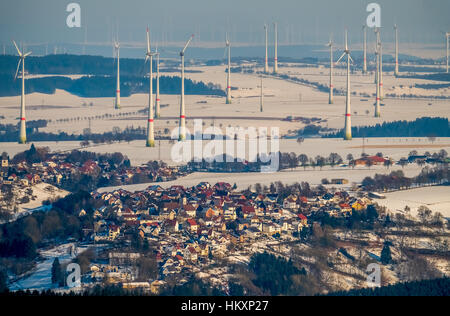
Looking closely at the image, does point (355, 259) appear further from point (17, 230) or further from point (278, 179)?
point (278, 179)

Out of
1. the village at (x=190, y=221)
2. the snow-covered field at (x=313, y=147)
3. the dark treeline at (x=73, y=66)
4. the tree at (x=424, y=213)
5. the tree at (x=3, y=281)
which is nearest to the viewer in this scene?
the tree at (x=3, y=281)

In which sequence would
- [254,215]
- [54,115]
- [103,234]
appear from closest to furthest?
[103,234]
[254,215]
[54,115]

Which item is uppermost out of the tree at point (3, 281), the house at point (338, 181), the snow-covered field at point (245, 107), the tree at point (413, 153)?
the snow-covered field at point (245, 107)

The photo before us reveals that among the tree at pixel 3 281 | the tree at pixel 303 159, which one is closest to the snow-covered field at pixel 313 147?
the tree at pixel 303 159

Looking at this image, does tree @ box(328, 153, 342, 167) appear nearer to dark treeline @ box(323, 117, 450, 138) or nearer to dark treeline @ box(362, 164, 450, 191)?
dark treeline @ box(362, 164, 450, 191)

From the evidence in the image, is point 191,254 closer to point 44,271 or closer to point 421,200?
point 44,271

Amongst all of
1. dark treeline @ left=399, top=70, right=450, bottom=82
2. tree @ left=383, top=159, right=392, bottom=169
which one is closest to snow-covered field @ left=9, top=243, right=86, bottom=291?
tree @ left=383, top=159, right=392, bottom=169

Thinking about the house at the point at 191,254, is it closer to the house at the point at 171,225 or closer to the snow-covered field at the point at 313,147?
the house at the point at 171,225
